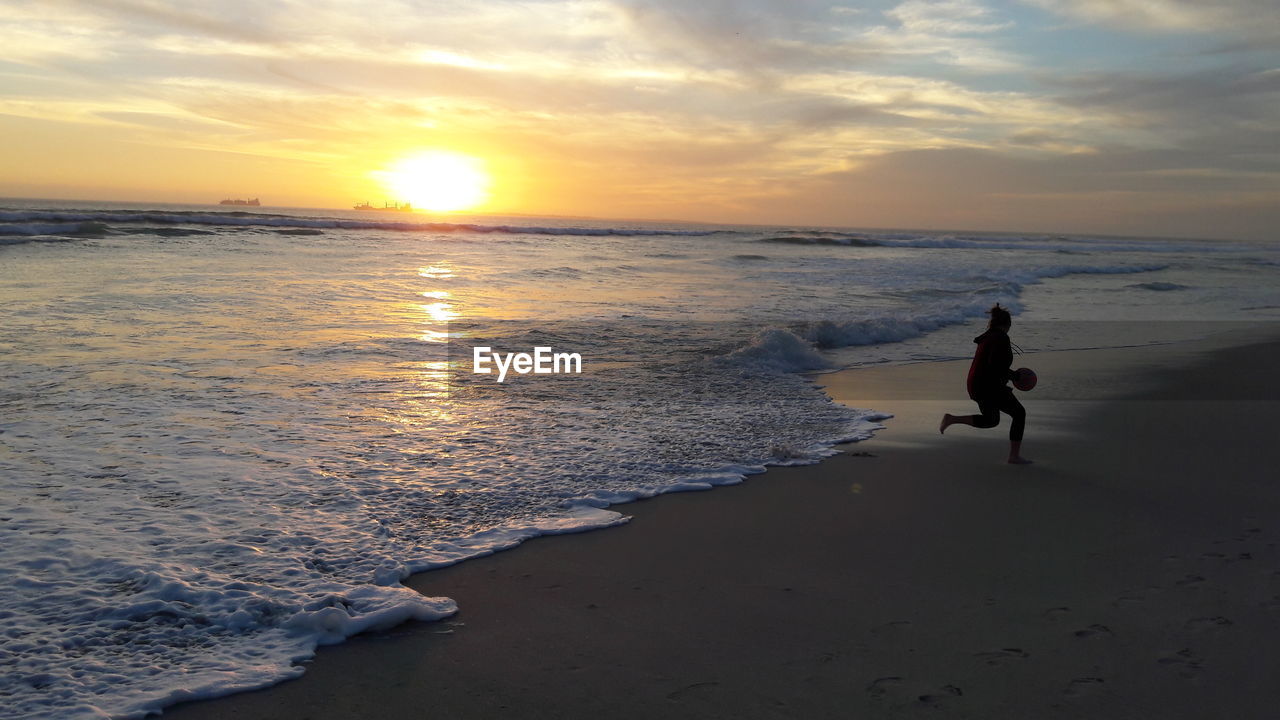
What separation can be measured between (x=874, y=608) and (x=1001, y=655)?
1.99ft

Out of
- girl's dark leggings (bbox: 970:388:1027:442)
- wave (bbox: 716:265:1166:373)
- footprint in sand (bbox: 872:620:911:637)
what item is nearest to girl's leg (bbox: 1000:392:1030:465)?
girl's dark leggings (bbox: 970:388:1027:442)

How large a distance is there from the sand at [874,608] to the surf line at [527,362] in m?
4.27

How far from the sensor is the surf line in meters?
9.65

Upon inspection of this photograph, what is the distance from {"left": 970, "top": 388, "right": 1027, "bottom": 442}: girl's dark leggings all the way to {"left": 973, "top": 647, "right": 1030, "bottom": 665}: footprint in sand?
336cm

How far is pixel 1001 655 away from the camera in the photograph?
336 centimetres

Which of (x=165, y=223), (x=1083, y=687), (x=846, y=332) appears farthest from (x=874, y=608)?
(x=165, y=223)

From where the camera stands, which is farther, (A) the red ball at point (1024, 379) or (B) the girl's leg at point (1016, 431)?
(A) the red ball at point (1024, 379)

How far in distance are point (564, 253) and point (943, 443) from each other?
90.2ft

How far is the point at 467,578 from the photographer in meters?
4.14

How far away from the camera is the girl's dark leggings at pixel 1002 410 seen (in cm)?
645

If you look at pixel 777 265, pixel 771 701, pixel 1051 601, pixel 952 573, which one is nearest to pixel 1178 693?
pixel 1051 601

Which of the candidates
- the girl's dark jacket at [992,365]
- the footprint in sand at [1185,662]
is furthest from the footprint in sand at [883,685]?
the girl's dark jacket at [992,365]

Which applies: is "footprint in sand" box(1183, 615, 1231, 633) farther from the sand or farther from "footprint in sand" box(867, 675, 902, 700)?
"footprint in sand" box(867, 675, 902, 700)

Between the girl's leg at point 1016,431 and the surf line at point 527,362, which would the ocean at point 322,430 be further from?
the girl's leg at point 1016,431
